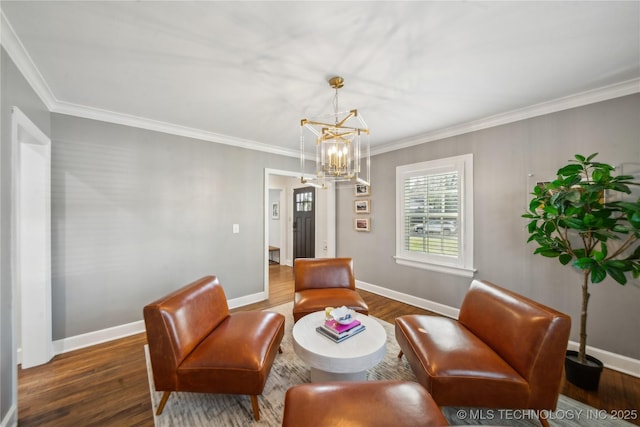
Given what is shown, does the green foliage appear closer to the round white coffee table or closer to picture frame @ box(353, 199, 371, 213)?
the round white coffee table

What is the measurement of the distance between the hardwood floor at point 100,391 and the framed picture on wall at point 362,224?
2.93 metres

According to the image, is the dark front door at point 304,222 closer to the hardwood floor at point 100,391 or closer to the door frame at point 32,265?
the hardwood floor at point 100,391

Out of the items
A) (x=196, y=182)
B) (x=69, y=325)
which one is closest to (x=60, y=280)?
(x=69, y=325)

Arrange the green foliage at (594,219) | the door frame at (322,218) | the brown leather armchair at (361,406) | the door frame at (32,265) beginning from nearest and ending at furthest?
the brown leather armchair at (361,406) → the green foliage at (594,219) → the door frame at (32,265) → the door frame at (322,218)

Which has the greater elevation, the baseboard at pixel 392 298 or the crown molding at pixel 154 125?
the crown molding at pixel 154 125

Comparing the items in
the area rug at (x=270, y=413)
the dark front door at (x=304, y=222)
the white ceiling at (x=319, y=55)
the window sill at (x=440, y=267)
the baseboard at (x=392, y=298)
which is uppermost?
the white ceiling at (x=319, y=55)

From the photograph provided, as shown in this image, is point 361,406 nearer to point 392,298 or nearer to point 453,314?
point 453,314

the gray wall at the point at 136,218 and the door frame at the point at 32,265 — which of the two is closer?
the door frame at the point at 32,265

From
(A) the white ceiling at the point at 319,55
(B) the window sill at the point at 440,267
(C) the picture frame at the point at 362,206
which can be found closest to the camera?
(A) the white ceiling at the point at 319,55

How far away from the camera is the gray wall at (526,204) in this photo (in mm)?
2141

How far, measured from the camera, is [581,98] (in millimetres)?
2309

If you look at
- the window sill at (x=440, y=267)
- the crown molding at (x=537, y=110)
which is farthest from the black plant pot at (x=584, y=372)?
the crown molding at (x=537, y=110)

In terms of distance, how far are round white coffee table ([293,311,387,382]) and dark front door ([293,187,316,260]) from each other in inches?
143

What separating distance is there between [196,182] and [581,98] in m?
4.47
